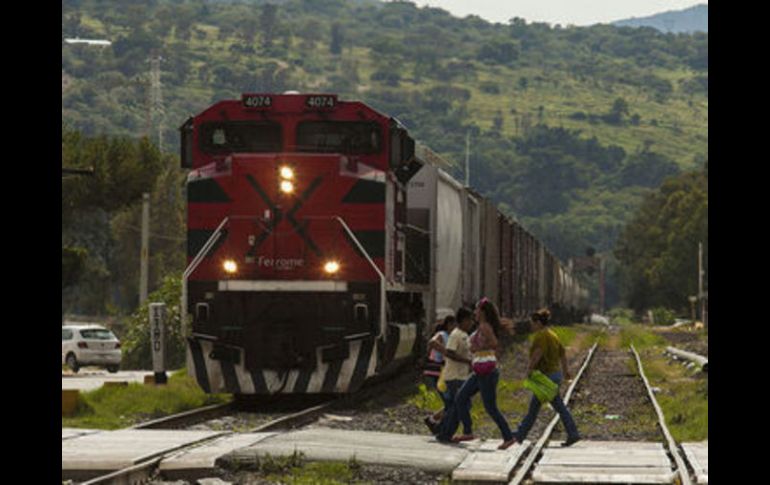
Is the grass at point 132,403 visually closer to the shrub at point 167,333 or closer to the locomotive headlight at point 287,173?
the locomotive headlight at point 287,173

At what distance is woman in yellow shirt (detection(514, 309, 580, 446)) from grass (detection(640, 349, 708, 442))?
334 centimetres

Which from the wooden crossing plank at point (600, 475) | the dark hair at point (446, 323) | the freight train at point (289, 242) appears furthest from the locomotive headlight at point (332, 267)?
the wooden crossing plank at point (600, 475)

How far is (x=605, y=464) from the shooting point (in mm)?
15828

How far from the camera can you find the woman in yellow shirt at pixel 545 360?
1756 cm

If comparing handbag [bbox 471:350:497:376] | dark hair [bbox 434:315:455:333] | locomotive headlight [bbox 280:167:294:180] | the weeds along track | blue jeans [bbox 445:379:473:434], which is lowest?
the weeds along track

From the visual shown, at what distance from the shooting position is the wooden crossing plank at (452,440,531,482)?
14.4m

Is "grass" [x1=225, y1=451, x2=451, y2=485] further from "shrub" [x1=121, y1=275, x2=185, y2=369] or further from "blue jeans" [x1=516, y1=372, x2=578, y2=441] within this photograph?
"shrub" [x1=121, y1=275, x2=185, y2=369]

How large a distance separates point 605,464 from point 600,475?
1.05 meters

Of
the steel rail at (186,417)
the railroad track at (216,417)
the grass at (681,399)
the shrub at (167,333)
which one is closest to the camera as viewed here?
the railroad track at (216,417)

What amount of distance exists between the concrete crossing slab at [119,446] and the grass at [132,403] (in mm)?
3538

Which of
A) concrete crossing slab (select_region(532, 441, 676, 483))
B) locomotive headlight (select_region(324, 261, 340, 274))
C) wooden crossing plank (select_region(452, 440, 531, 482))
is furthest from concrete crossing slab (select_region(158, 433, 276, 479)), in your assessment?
locomotive headlight (select_region(324, 261, 340, 274))

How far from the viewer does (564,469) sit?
15.4m

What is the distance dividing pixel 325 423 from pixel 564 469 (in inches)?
250
